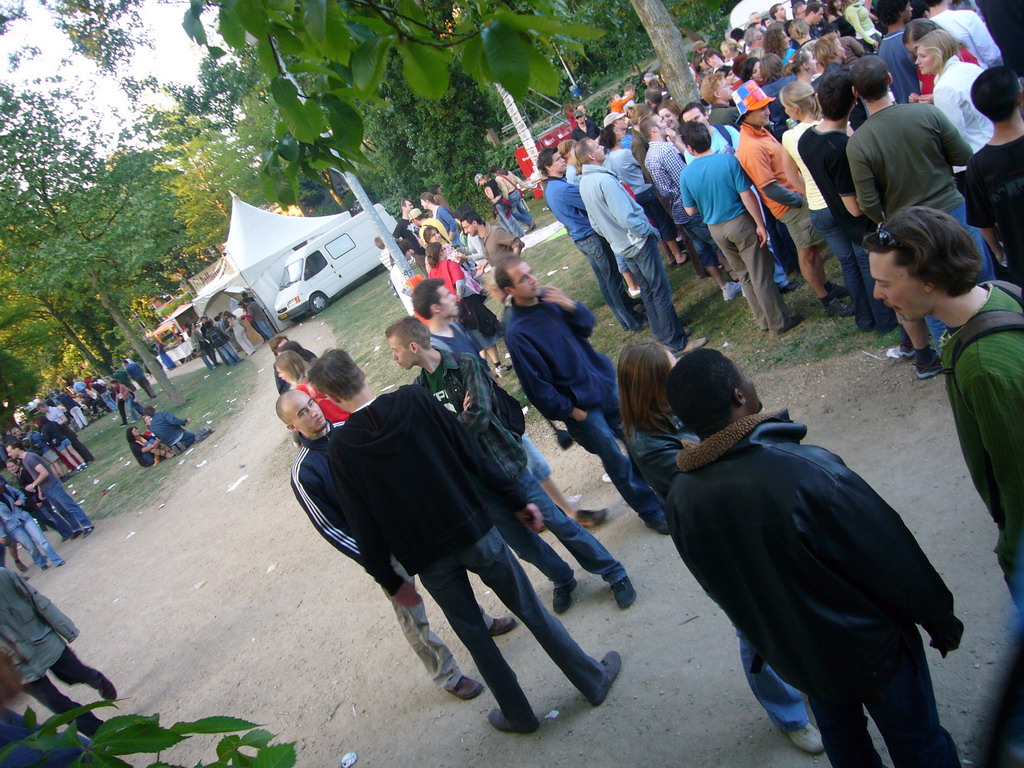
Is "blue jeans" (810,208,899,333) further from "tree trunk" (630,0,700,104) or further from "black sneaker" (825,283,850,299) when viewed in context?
"tree trunk" (630,0,700,104)

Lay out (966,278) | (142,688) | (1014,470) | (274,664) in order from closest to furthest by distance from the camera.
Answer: (1014,470) < (966,278) < (274,664) < (142,688)

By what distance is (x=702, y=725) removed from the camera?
11.0ft

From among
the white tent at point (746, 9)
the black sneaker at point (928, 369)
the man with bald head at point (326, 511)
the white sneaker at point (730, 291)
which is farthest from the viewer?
the white tent at point (746, 9)

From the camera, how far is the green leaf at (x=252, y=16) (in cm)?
232

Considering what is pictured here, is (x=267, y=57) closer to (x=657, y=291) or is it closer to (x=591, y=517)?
(x=591, y=517)

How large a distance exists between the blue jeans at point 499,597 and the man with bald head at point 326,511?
1.35 ft

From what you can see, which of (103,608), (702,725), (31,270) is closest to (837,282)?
(702,725)

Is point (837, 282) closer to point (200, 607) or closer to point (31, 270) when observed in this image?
point (200, 607)

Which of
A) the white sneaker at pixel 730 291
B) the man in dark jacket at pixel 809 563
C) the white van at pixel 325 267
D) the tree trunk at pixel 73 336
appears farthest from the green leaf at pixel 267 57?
the tree trunk at pixel 73 336

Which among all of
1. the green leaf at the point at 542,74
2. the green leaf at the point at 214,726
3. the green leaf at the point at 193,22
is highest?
the green leaf at the point at 193,22

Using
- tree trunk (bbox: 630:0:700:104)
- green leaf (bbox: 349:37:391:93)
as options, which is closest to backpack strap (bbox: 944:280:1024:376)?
green leaf (bbox: 349:37:391:93)

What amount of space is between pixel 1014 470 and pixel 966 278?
613 mm

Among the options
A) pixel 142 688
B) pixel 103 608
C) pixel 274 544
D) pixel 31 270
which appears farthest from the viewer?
pixel 31 270

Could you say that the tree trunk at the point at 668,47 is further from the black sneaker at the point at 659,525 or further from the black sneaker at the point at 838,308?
the black sneaker at the point at 659,525
